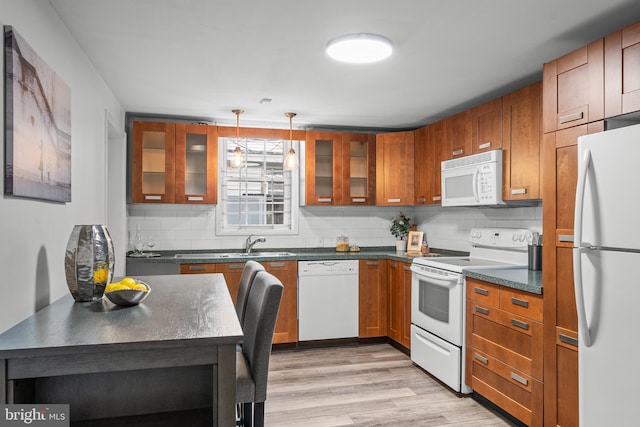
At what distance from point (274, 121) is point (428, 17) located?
274cm

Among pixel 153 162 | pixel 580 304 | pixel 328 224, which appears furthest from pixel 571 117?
pixel 153 162

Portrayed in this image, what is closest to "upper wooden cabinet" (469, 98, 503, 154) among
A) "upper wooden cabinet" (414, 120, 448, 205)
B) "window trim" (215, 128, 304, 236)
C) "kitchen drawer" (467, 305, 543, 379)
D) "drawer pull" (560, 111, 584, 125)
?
"upper wooden cabinet" (414, 120, 448, 205)

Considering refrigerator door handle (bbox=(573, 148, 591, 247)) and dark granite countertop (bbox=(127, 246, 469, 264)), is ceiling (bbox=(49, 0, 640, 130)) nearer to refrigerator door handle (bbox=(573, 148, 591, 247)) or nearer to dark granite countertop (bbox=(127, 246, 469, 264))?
refrigerator door handle (bbox=(573, 148, 591, 247))

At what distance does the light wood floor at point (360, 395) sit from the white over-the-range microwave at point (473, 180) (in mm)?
1483

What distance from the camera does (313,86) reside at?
350 cm

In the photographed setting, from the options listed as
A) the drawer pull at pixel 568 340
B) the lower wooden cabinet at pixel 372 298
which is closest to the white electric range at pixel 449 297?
the lower wooden cabinet at pixel 372 298

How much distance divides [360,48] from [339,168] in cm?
233

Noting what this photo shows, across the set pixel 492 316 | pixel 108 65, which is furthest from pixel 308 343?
pixel 108 65

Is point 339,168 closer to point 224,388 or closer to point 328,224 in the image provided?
point 328,224

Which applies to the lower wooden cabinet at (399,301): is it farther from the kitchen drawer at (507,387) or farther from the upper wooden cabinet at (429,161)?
the kitchen drawer at (507,387)

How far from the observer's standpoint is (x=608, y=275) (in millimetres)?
2023

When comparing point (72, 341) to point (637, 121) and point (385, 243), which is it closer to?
point (637, 121)

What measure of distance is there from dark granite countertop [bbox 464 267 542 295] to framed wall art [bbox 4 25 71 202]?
8.42 feet

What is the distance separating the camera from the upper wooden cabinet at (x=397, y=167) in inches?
188
